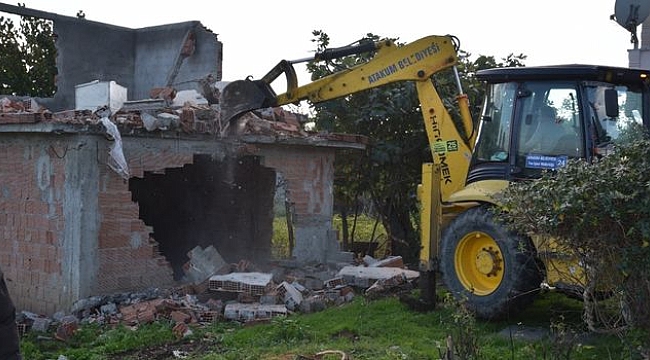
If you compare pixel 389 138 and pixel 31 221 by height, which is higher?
pixel 389 138

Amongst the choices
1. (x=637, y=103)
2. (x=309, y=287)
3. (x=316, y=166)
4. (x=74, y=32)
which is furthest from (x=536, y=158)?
(x=74, y=32)

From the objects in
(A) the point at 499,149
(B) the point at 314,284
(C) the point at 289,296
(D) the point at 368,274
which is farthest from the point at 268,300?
(A) the point at 499,149

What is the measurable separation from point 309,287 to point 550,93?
4672mm

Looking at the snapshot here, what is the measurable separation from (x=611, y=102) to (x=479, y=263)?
2154 mm

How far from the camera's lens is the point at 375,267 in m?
11.4

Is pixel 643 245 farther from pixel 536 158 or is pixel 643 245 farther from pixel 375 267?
pixel 375 267

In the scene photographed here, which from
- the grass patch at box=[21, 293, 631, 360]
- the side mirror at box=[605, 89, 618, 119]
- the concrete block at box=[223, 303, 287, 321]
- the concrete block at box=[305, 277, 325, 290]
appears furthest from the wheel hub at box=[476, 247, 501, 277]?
the concrete block at box=[305, 277, 325, 290]

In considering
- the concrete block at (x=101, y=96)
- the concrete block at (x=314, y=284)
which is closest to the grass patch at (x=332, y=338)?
the concrete block at (x=314, y=284)

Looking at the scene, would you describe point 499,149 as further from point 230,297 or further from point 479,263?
point 230,297

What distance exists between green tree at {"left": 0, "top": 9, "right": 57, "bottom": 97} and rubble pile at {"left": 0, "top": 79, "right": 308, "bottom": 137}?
30.3ft

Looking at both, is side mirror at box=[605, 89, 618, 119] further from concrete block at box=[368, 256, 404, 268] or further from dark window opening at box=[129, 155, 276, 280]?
dark window opening at box=[129, 155, 276, 280]

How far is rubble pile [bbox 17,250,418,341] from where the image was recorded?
8984 millimetres

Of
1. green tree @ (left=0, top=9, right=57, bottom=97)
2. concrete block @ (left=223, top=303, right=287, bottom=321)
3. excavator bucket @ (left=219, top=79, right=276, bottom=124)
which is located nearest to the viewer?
concrete block @ (left=223, top=303, right=287, bottom=321)

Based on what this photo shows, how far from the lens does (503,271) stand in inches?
306
